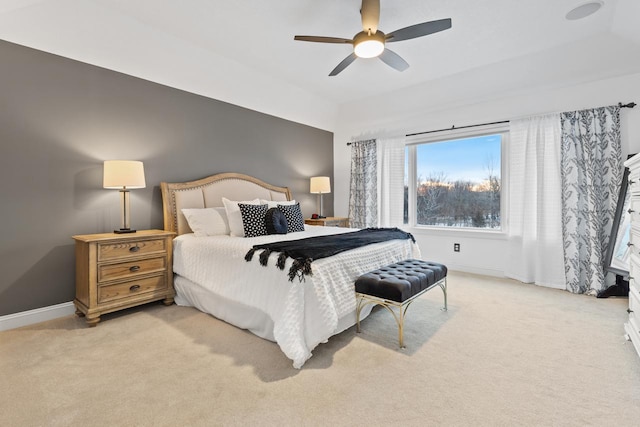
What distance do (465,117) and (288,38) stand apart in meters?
2.82

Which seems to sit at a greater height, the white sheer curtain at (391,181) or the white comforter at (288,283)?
the white sheer curtain at (391,181)

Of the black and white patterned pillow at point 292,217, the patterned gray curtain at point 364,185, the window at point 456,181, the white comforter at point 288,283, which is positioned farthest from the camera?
the patterned gray curtain at point 364,185

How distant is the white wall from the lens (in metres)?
3.43

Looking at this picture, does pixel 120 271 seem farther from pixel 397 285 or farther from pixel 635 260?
pixel 635 260

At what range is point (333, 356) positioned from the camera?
2.11 metres

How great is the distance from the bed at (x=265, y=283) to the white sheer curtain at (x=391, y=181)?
5.92ft

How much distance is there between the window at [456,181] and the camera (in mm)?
4438

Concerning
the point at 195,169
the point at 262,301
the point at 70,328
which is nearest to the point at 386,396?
the point at 262,301

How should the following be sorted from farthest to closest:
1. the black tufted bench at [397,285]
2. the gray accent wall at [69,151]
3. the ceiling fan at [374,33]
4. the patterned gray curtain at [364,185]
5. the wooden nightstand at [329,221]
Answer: the patterned gray curtain at [364,185] → the wooden nightstand at [329,221] → the gray accent wall at [69,151] → the ceiling fan at [374,33] → the black tufted bench at [397,285]

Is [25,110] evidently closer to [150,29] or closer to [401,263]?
[150,29]

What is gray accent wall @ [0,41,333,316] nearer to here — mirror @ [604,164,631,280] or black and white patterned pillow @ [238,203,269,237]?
black and white patterned pillow @ [238,203,269,237]

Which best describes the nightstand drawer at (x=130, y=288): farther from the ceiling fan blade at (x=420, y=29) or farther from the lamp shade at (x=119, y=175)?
the ceiling fan blade at (x=420, y=29)

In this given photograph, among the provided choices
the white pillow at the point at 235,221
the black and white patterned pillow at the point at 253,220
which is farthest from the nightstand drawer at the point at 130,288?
the black and white patterned pillow at the point at 253,220

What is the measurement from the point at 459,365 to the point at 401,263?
3.38ft
